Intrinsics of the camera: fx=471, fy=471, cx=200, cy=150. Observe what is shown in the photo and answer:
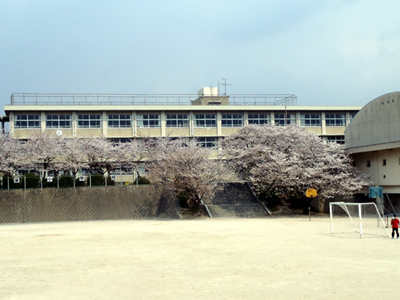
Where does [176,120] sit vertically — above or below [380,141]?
above

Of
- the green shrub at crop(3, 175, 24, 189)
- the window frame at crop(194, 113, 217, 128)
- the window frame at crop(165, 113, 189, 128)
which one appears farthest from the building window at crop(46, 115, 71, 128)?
the window frame at crop(194, 113, 217, 128)

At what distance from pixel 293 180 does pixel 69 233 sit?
20.9 meters

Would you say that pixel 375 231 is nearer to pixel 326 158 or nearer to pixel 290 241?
pixel 290 241

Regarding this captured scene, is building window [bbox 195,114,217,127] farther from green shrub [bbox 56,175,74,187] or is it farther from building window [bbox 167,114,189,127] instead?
green shrub [bbox 56,175,74,187]

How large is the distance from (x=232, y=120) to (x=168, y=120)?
8671 millimetres

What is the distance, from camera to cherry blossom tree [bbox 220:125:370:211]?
138 ft

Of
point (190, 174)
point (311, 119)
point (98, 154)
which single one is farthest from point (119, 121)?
point (311, 119)

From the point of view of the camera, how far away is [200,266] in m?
17.6

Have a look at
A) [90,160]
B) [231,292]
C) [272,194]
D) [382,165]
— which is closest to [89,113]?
[90,160]

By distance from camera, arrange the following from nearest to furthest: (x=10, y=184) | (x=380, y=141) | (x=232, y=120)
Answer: (x=380, y=141), (x=10, y=184), (x=232, y=120)

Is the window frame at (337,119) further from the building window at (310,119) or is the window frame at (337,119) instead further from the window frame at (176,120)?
the window frame at (176,120)

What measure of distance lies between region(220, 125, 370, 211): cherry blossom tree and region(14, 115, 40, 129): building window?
2447 cm

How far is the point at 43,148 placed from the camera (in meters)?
49.7

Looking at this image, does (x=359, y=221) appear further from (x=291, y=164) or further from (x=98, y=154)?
(x=98, y=154)
